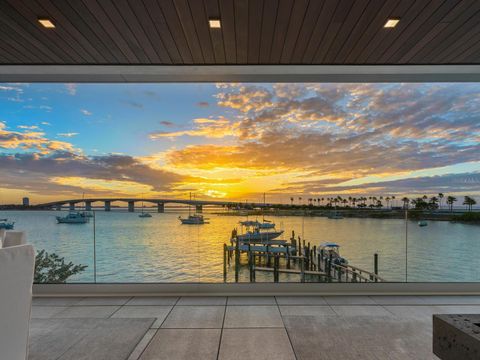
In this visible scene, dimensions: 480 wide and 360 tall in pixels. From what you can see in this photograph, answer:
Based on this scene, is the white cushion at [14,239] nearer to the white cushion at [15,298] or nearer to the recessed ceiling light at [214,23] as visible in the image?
the white cushion at [15,298]

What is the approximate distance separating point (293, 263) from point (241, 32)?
9.18ft

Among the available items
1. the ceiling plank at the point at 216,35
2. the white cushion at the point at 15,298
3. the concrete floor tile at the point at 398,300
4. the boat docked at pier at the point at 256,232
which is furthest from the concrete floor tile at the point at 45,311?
the concrete floor tile at the point at 398,300

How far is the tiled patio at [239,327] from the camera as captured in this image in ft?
8.41

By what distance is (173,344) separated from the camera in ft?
8.95

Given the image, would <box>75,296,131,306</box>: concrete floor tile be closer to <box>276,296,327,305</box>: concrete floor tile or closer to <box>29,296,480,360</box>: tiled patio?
<box>29,296,480,360</box>: tiled patio

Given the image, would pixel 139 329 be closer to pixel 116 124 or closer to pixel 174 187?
pixel 174 187

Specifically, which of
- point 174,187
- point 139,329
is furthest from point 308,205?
point 139,329

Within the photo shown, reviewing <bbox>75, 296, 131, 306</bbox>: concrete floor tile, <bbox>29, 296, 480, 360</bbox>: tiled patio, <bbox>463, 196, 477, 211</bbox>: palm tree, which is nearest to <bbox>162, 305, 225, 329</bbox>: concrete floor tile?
<bbox>29, 296, 480, 360</bbox>: tiled patio

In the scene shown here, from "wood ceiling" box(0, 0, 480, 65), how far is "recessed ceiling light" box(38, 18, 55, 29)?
1.8 inches

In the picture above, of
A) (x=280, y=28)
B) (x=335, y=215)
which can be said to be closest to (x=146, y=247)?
(x=335, y=215)

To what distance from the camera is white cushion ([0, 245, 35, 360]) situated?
1.53 metres

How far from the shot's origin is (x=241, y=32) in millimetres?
3057

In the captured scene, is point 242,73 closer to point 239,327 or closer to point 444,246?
point 239,327

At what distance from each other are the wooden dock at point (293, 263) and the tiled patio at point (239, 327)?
276 millimetres
